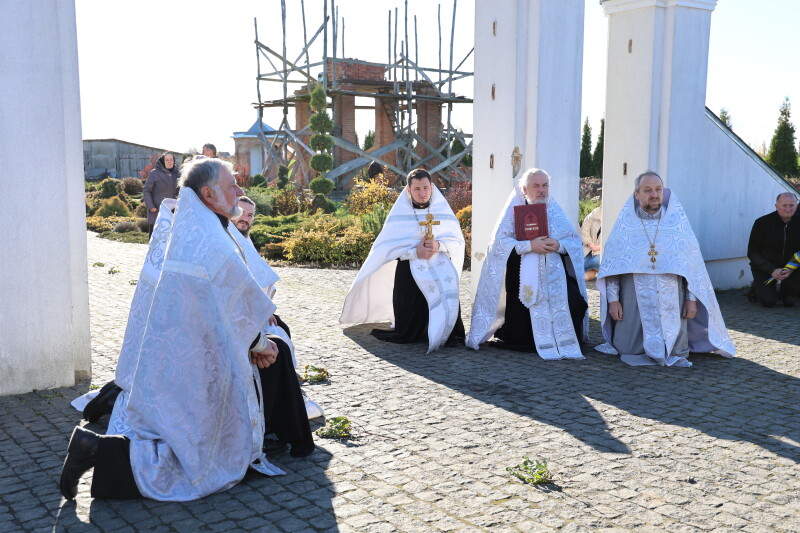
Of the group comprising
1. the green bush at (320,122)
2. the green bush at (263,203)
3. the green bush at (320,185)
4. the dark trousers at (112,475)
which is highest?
the green bush at (320,122)

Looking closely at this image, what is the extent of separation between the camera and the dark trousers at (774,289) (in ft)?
32.9

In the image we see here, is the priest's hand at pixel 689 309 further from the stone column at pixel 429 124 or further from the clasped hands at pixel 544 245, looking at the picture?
the stone column at pixel 429 124

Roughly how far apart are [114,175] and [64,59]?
4130 centimetres

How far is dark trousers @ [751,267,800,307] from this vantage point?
10023 mm

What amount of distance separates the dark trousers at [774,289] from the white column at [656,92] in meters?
1.42

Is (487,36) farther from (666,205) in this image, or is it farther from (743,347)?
(743,347)

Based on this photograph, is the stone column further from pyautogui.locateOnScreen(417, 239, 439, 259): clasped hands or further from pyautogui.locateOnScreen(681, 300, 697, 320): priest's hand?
pyautogui.locateOnScreen(681, 300, 697, 320): priest's hand

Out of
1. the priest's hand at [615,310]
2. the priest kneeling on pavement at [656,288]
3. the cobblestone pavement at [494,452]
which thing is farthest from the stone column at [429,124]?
the cobblestone pavement at [494,452]

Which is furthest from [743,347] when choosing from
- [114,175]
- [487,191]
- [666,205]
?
[114,175]

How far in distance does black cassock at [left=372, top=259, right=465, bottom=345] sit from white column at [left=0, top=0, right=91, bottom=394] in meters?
3.05

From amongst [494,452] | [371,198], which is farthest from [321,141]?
[494,452]

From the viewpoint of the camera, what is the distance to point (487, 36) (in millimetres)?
9703

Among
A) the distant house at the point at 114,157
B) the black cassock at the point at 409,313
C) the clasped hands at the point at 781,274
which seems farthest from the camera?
the distant house at the point at 114,157

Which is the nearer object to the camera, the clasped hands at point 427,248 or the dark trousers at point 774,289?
the clasped hands at point 427,248
